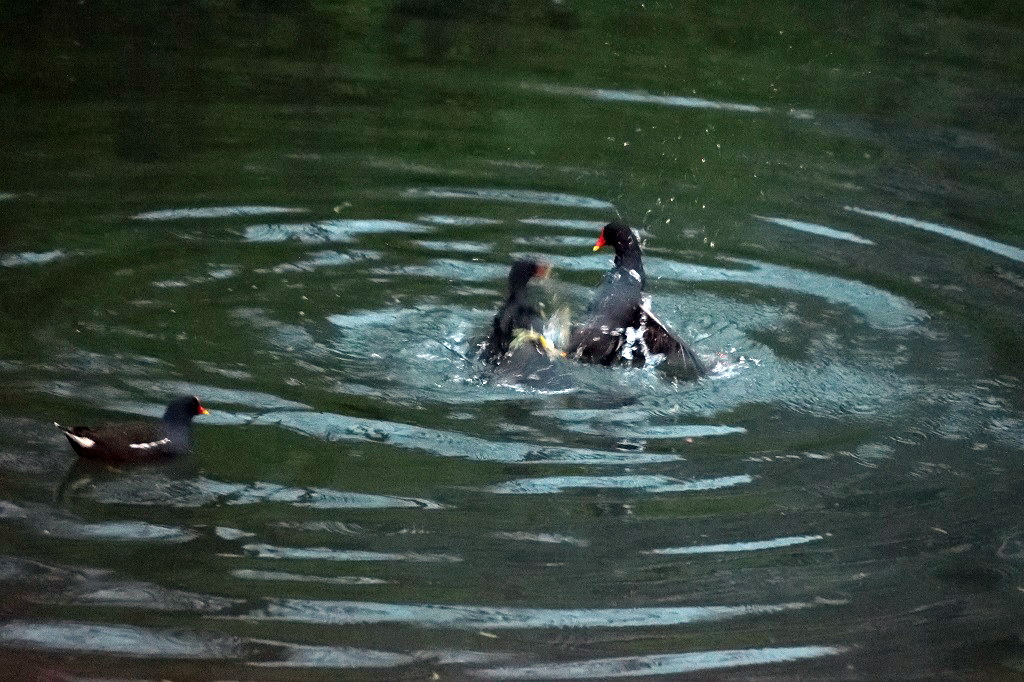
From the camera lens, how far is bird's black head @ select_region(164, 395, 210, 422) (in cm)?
686

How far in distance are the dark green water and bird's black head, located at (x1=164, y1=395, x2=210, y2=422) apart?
0.25 meters

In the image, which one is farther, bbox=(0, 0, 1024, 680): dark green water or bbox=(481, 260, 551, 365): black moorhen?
bbox=(481, 260, 551, 365): black moorhen

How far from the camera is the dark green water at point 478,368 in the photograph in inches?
223

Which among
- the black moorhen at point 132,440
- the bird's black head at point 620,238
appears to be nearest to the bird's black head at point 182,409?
the black moorhen at point 132,440

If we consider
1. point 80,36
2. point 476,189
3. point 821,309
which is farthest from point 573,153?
point 80,36

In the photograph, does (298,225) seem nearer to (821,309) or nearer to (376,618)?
(821,309)

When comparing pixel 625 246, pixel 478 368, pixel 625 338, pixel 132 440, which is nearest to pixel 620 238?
pixel 625 246

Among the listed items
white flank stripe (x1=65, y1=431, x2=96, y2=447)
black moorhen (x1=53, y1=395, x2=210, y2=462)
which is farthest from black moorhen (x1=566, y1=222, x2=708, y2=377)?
white flank stripe (x1=65, y1=431, x2=96, y2=447)

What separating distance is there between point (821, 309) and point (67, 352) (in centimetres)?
450

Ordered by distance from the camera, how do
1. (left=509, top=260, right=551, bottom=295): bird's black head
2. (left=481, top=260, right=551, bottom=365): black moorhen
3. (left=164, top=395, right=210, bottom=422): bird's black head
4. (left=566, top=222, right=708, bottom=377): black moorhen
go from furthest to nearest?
1. (left=509, top=260, right=551, bottom=295): bird's black head
2. (left=566, top=222, right=708, bottom=377): black moorhen
3. (left=481, top=260, right=551, bottom=365): black moorhen
4. (left=164, top=395, right=210, bottom=422): bird's black head

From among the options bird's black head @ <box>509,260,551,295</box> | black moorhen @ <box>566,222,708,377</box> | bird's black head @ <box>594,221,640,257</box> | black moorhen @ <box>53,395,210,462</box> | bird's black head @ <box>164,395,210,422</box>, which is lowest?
black moorhen @ <box>53,395,210,462</box>

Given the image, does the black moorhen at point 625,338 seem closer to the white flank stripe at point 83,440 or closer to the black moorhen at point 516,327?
the black moorhen at point 516,327

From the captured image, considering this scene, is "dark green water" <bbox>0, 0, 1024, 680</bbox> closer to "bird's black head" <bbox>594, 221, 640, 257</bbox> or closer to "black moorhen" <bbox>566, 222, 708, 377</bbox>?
"black moorhen" <bbox>566, 222, 708, 377</bbox>

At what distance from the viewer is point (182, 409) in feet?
22.6
